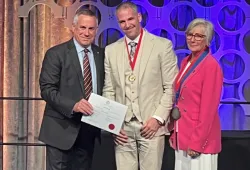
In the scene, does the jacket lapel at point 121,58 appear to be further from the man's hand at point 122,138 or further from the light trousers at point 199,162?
the light trousers at point 199,162

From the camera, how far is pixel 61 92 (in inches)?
107

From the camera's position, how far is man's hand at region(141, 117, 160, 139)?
2.67 m

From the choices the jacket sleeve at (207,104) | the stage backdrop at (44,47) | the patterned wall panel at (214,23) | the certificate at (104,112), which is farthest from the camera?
the stage backdrop at (44,47)

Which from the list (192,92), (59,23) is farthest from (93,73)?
(59,23)

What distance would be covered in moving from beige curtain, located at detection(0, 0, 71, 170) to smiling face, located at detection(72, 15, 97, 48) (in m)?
1.62

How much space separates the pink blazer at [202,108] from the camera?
8.21 ft

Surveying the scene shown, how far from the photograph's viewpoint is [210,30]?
257 centimetres

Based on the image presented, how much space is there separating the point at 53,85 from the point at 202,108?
32.8 inches

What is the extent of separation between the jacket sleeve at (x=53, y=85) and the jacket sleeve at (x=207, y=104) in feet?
2.27

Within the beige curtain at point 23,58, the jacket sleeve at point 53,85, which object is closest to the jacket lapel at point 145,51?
the jacket sleeve at point 53,85

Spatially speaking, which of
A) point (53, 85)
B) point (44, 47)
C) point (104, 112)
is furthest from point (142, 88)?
point (44, 47)

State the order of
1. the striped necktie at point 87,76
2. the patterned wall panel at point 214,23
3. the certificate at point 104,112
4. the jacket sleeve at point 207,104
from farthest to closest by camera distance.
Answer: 1. the patterned wall panel at point 214,23
2. the striped necktie at point 87,76
3. the certificate at point 104,112
4. the jacket sleeve at point 207,104

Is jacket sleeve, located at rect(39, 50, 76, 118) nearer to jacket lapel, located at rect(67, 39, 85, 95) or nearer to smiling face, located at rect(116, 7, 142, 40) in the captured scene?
jacket lapel, located at rect(67, 39, 85, 95)

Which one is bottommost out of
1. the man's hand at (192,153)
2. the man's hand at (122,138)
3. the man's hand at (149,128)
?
the man's hand at (192,153)
